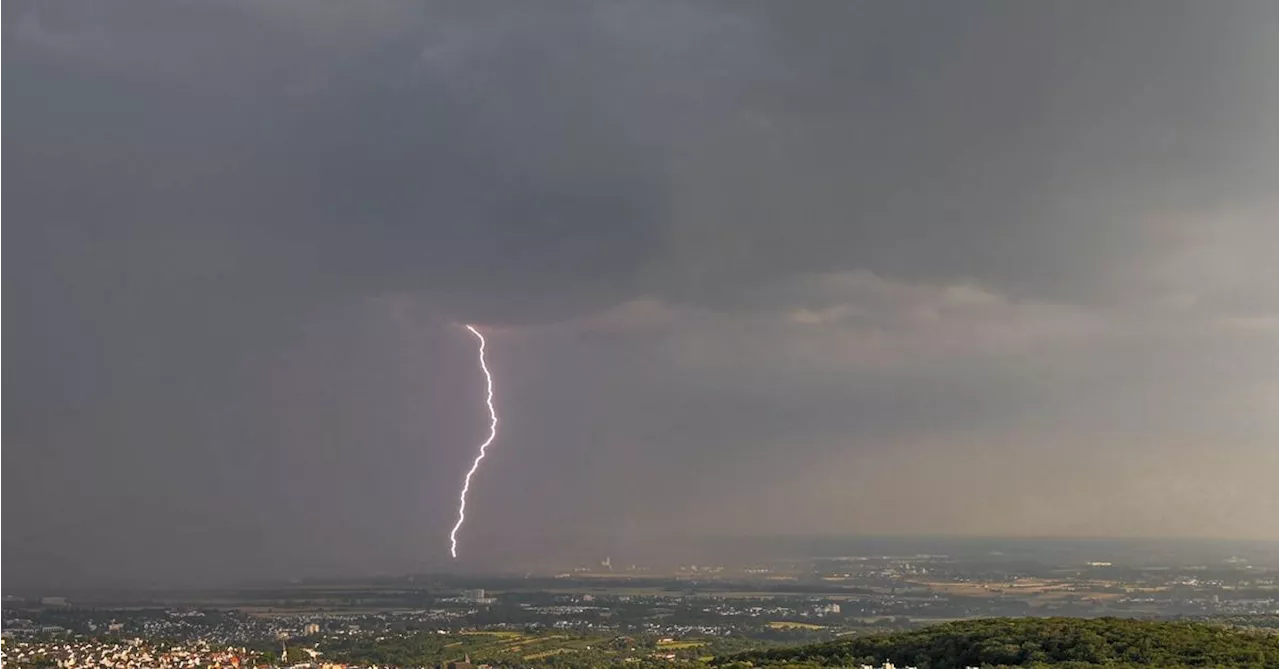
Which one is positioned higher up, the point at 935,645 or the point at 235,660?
the point at 935,645

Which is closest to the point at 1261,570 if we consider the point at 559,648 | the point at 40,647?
the point at 559,648

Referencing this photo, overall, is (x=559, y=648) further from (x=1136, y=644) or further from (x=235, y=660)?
(x=1136, y=644)

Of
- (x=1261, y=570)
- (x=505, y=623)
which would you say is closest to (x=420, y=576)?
(x=505, y=623)

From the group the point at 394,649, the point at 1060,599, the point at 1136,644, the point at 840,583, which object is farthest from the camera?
the point at 840,583

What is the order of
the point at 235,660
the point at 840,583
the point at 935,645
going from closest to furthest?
the point at 935,645 → the point at 235,660 → the point at 840,583

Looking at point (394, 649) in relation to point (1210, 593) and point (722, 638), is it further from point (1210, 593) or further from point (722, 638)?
point (1210, 593)

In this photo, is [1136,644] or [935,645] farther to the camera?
[935,645]
